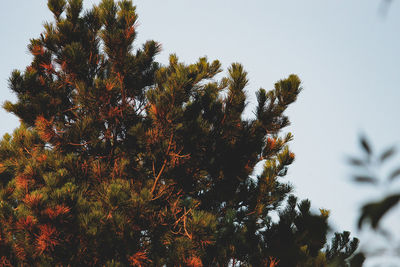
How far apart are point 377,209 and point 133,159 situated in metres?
5.49

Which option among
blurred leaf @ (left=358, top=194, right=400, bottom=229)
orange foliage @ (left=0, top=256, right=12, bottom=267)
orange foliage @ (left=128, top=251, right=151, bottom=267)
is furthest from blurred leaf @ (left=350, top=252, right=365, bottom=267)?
orange foliage @ (left=0, top=256, right=12, bottom=267)

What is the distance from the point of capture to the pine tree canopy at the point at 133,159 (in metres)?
4.09

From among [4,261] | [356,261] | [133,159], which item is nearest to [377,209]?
[356,261]

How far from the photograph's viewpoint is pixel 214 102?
5.96 m

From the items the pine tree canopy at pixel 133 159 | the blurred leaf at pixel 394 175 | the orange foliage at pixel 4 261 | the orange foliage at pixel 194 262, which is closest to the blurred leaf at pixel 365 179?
the blurred leaf at pixel 394 175

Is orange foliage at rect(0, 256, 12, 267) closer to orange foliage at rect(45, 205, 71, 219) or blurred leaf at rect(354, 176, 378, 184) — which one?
orange foliage at rect(45, 205, 71, 219)

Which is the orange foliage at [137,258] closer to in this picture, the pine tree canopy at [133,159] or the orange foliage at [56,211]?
the pine tree canopy at [133,159]

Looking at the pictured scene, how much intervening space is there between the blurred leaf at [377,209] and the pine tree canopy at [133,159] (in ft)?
11.1

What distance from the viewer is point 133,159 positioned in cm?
585

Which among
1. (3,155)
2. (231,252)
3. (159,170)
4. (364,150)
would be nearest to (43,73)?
(3,155)

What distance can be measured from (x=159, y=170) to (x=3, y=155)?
2768mm

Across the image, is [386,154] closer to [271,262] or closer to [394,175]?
[394,175]

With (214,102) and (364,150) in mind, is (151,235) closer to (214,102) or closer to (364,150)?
(214,102)

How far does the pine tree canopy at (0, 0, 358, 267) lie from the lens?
13.4ft
